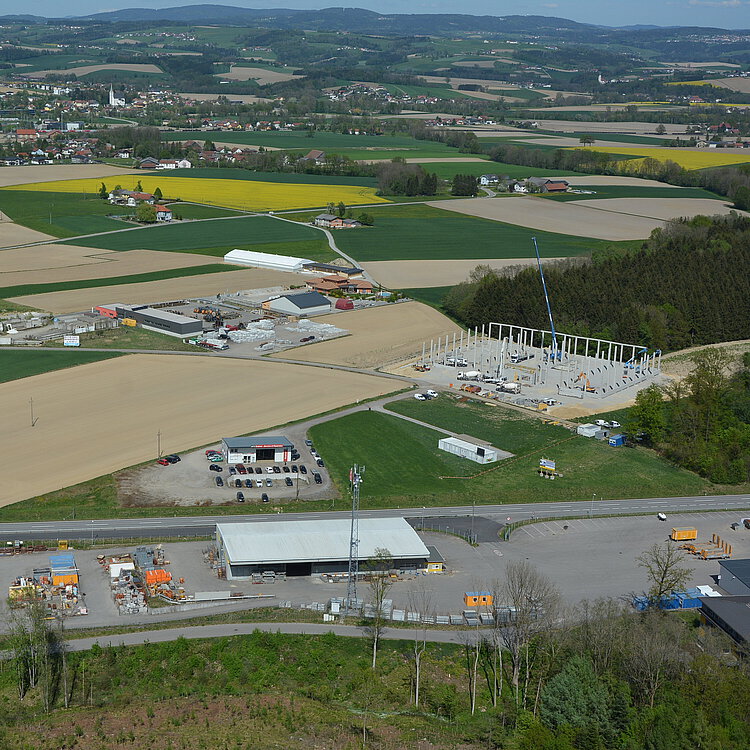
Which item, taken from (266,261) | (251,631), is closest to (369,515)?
(251,631)

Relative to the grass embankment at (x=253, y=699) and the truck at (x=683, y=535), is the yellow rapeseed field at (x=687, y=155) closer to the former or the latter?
the truck at (x=683, y=535)

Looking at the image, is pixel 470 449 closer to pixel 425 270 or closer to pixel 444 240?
pixel 425 270

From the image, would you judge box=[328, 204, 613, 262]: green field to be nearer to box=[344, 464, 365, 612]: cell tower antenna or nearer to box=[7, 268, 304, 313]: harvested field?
box=[7, 268, 304, 313]: harvested field

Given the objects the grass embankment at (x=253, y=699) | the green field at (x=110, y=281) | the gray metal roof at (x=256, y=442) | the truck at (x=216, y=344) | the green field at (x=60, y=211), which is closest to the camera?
the grass embankment at (x=253, y=699)

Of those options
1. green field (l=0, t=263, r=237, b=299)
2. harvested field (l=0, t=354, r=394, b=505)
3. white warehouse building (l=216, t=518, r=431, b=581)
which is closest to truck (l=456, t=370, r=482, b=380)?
harvested field (l=0, t=354, r=394, b=505)

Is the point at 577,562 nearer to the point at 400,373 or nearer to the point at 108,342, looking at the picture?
the point at 400,373

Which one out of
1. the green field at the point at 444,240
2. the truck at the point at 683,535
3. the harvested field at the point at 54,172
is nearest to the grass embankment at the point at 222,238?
the green field at the point at 444,240
